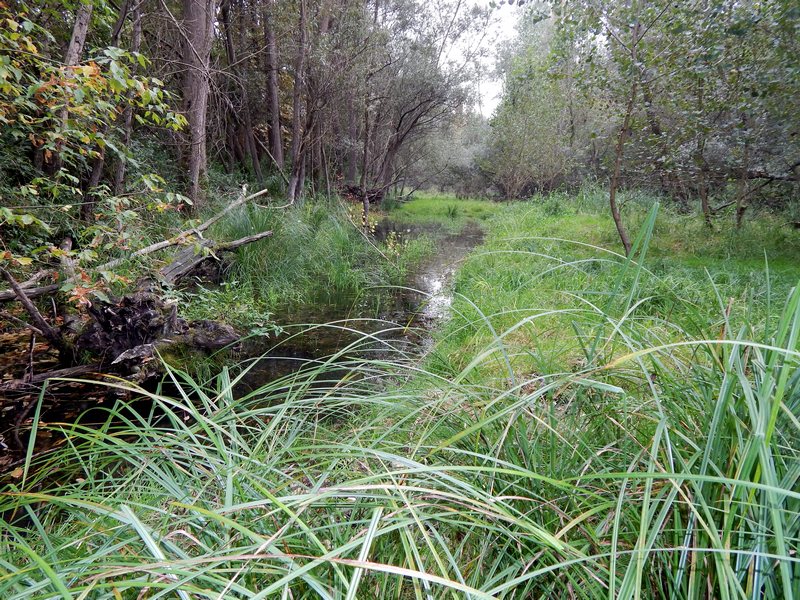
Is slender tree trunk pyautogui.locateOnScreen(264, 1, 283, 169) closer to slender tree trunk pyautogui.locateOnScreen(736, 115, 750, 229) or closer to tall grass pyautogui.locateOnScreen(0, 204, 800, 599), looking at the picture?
slender tree trunk pyautogui.locateOnScreen(736, 115, 750, 229)

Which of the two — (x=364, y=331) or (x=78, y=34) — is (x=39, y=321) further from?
(x=364, y=331)

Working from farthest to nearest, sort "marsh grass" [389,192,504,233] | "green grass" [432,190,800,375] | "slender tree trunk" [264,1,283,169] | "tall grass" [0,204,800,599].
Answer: "marsh grass" [389,192,504,233] → "slender tree trunk" [264,1,283,169] → "green grass" [432,190,800,375] → "tall grass" [0,204,800,599]

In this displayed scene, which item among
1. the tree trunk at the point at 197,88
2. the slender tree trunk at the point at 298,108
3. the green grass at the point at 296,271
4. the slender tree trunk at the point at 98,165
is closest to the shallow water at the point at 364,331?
the green grass at the point at 296,271

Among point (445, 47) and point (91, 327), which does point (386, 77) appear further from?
point (91, 327)

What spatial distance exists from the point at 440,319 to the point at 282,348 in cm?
188

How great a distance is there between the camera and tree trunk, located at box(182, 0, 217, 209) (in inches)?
242

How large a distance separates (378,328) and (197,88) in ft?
16.0

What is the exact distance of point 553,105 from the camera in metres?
17.8

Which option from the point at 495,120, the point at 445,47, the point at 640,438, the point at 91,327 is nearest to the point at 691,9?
the point at 640,438

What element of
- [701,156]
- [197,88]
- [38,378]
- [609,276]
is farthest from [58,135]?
[701,156]

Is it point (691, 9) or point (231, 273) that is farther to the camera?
point (231, 273)

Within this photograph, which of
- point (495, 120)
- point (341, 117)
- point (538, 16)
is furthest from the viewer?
point (495, 120)

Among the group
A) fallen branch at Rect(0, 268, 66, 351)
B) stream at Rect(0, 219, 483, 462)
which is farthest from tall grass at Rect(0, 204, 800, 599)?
fallen branch at Rect(0, 268, 66, 351)

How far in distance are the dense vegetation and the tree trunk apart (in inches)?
2.0
